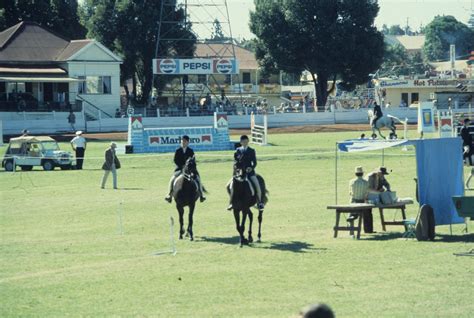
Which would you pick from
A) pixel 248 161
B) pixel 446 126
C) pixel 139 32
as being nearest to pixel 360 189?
pixel 248 161

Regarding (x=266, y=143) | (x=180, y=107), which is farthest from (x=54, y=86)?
(x=266, y=143)

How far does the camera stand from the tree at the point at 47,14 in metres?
95.8

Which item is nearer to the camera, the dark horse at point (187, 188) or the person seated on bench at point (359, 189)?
the dark horse at point (187, 188)

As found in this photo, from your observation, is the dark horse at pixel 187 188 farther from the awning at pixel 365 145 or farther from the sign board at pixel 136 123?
the sign board at pixel 136 123

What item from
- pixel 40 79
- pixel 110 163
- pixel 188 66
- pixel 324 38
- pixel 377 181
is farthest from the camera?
pixel 324 38

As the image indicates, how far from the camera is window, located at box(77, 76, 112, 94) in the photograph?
8262 cm

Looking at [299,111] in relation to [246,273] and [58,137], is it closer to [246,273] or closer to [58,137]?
[58,137]

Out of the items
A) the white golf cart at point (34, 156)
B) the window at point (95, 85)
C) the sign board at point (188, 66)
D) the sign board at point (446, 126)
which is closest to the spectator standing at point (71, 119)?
the sign board at point (188, 66)

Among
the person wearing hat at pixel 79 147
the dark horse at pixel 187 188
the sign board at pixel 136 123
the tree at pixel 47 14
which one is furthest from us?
the tree at pixel 47 14

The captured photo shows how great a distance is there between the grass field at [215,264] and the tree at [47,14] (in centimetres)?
6500

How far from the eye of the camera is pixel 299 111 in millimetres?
82188

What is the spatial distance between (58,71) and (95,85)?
11.1ft

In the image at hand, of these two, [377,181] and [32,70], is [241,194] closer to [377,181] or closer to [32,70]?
[377,181]

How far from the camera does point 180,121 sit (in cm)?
7375
